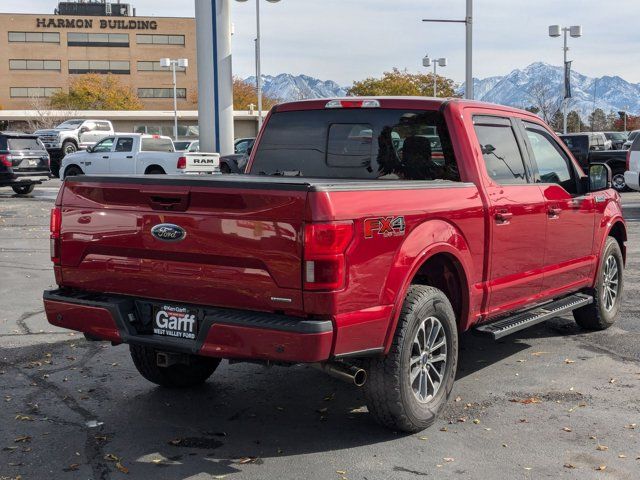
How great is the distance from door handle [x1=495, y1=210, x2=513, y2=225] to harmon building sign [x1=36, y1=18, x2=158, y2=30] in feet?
309

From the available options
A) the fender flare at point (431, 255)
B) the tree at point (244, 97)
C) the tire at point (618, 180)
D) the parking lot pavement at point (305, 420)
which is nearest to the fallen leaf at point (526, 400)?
the parking lot pavement at point (305, 420)

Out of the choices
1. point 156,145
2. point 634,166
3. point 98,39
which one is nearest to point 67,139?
point 156,145

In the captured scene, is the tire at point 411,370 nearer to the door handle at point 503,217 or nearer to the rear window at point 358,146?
the door handle at point 503,217

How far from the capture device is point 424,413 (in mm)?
5074

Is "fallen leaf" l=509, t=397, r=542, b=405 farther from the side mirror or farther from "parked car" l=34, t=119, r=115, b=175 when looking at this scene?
"parked car" l=34, t=119, r=115, b=175

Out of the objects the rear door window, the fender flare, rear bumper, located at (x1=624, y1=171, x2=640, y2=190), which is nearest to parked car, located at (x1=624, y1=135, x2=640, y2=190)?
rear bumper, located at (x1=624, y1=171, x2=640, y2=190)

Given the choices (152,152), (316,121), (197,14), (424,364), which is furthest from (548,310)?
(152,152)

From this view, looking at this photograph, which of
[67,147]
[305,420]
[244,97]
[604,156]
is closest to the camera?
[305,420]

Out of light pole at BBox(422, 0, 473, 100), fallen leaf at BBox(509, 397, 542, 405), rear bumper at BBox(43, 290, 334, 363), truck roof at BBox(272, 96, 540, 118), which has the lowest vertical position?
fallen leaf at BBox(509, 397, 542, 405)

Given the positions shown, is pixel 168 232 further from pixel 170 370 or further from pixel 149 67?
pixel 149 67

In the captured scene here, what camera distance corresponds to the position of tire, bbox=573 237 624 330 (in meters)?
7.66

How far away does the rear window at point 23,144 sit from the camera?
24.6m

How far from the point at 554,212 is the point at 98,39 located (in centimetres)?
9516

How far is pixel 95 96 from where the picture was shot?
3243 inches
